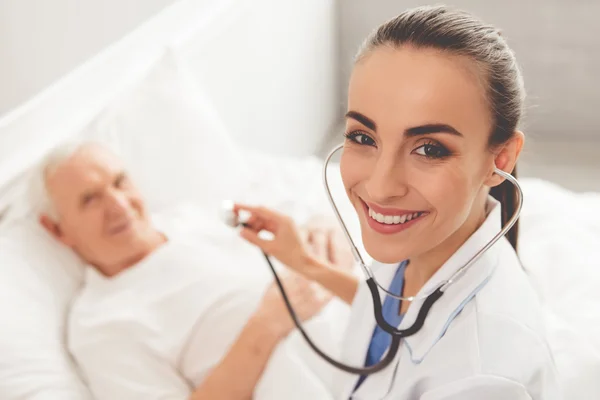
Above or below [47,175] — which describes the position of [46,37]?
above

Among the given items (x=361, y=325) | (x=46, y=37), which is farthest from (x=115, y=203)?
(x=361, y=325)

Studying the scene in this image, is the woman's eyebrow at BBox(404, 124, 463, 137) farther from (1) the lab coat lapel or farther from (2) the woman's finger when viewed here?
(2) the woman's finger

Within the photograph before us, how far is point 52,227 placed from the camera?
1.31 m

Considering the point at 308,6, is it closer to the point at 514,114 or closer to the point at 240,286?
the point at 240,286

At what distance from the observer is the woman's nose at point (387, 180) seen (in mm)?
750

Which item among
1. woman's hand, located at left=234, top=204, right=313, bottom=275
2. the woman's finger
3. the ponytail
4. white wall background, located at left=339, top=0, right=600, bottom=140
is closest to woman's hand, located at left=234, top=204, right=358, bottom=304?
woman's hand, located at left=234, top=204, right=313, bottom=275

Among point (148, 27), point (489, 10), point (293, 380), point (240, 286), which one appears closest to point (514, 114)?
point (293, 380)

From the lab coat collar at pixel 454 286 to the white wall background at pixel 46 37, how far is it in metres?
0.96

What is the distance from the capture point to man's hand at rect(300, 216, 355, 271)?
4.66 feet

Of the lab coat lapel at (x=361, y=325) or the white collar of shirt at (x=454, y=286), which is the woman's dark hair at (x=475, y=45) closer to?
the white collar of shirt at (x=454, y=286)

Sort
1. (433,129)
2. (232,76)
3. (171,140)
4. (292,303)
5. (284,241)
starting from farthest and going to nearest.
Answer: (232,76) < (171,140) < (292,303) < (284,241) < (433,129)

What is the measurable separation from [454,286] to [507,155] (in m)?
0.18

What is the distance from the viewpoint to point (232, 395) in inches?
45.6

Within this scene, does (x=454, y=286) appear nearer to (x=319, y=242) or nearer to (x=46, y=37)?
(x=319, y=242)
